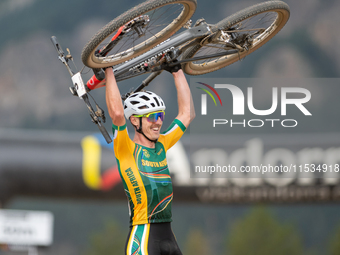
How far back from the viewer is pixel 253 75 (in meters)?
17.0

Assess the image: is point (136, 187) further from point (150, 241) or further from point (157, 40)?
point (157, 40)

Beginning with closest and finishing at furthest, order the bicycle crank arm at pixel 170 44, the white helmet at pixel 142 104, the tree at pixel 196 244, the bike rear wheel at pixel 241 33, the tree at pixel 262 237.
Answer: the white helmet at pixel 142 104, the bicycle crank arm at pixel 170 44, the bike rear wheel at pixel 241 33, the tree at pixel 262 237, the tree at pixel 196 244

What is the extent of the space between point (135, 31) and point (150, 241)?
5.94 feet

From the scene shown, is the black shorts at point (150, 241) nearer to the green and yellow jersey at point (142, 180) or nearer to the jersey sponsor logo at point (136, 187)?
the green and yellow jersey at point (142, 180)

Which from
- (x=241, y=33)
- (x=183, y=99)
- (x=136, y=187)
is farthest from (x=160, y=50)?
(x=136, y=187)

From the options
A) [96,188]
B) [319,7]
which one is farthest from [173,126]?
[319,7]

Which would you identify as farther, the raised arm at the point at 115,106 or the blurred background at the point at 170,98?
the blurred background at the point at 170,98

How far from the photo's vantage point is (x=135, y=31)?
3889 mm

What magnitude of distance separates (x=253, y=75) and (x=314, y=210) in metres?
5.69

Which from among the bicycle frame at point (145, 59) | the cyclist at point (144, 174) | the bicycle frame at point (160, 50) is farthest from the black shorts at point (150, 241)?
the bicycle frame at point (160, 50)

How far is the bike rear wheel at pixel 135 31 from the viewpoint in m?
3.55

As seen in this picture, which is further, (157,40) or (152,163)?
(157,40)

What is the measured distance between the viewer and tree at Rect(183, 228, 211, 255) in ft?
43.6

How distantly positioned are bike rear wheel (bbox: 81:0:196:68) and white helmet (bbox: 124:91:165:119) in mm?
361
